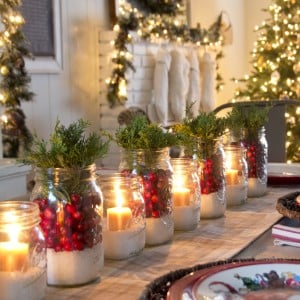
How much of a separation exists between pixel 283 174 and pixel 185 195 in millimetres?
709

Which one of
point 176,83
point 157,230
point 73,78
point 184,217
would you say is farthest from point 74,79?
point 157,230

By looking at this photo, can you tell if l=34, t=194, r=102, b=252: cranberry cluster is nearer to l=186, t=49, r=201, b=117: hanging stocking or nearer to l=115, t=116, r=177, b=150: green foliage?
l=115, t=116, r=177, b=150: green foliage

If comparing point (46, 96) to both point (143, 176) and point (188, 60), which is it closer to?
point (188, 60)

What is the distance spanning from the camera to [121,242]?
112 cm

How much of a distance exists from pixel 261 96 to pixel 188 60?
0.68 metres

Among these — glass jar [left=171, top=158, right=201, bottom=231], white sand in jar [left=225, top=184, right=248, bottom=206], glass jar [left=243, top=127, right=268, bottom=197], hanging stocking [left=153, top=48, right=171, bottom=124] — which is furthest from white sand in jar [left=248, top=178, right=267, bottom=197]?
hanging stocking [left=153, top=48, right=171, bottom=124]

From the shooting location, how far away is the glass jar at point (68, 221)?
3.19 feet

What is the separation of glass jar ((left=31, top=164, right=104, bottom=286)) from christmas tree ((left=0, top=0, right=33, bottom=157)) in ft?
8.39

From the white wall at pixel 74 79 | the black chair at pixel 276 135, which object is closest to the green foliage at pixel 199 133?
the black chair at pixel 276 135

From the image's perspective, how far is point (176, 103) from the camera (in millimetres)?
5020

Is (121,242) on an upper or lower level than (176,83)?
lower

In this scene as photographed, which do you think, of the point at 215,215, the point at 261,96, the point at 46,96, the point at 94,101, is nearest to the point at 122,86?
the point at 94,101

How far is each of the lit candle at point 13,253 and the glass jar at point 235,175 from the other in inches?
30.7

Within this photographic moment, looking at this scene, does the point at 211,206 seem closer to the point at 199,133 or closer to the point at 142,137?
the point at 199,133
